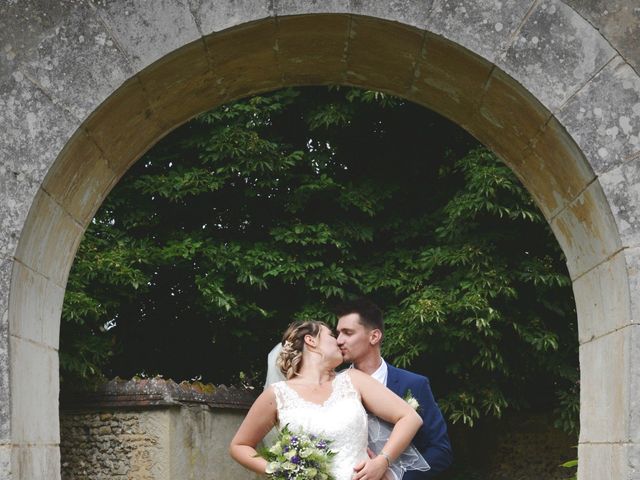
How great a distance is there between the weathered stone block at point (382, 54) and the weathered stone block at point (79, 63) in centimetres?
99

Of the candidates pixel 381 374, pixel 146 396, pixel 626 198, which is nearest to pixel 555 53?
pixel 626 198

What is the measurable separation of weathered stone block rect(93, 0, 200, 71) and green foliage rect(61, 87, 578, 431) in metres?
7.24

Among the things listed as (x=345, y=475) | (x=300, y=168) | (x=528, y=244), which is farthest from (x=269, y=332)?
(x=345, y=475)

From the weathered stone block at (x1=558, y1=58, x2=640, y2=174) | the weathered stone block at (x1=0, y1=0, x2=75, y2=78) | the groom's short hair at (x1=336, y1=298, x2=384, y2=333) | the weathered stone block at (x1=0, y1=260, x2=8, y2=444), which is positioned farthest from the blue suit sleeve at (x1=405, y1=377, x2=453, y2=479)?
the weathered stone block at (x1=0, y1=0, x2=75, y2=78)

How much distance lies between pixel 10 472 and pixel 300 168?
930 centimetres

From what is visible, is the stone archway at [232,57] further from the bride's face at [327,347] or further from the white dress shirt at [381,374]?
the bride's face at [327,347]

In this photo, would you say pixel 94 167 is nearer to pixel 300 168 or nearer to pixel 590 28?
pixel 590 28

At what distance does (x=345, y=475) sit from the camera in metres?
4.44

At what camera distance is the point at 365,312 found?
5027mm

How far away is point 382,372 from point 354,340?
0.70ft

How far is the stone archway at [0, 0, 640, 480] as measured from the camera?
392cm

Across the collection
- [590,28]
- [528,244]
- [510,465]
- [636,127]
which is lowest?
[510,465]

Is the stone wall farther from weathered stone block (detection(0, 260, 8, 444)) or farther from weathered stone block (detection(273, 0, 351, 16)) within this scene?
weathered stone block (detection(273, 0, 351, 16))

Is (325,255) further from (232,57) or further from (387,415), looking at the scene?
(232,57)
